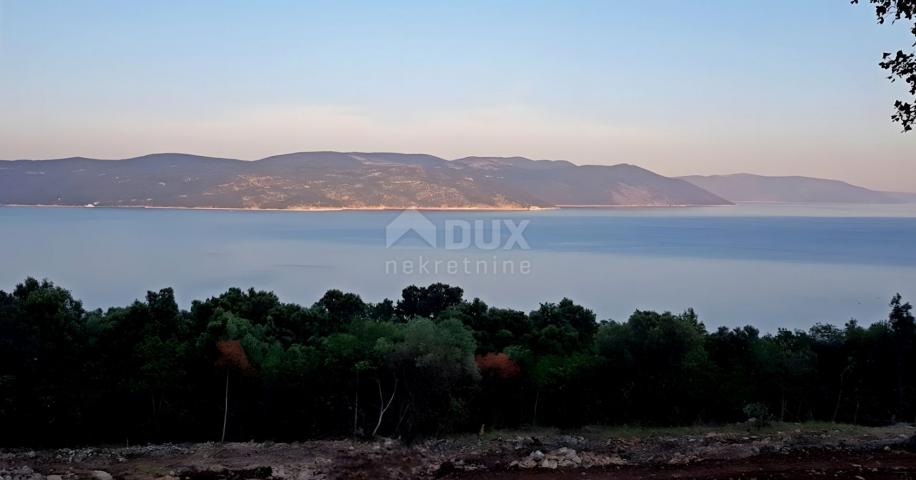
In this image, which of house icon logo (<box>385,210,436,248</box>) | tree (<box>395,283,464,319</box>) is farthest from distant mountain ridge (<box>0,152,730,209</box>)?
tree (<box>395,283,464,319</box>)

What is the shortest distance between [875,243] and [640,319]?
93958 millimetres

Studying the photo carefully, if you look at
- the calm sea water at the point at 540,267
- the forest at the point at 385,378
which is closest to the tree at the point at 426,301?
the forest at the point at 385,378

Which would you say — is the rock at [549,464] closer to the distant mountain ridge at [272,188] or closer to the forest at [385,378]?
the forest at [385,378]

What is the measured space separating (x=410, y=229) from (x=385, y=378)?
99675mm

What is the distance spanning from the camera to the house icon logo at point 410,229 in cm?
9359

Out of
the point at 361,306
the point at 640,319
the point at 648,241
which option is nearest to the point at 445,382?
the point at 640,319

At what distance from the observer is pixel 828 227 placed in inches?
5266

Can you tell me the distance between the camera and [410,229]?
374 ft

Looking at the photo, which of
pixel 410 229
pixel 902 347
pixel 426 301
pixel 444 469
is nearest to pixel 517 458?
pixel 444 469

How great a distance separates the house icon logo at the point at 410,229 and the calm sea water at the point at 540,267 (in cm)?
210

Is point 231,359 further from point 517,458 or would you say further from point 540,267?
point 540,267

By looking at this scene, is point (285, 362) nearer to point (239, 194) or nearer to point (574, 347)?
point (574, 347)

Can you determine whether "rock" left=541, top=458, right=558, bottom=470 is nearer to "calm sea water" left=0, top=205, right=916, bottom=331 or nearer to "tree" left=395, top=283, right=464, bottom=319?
"tree" left=395, top=283, right=464, bottom=319

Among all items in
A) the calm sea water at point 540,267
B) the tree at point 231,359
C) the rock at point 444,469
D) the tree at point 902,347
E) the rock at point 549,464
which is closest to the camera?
the rock at point 549,464
